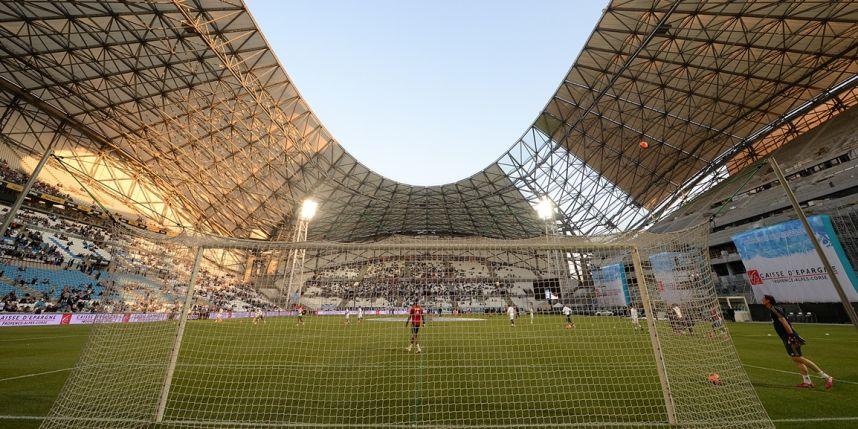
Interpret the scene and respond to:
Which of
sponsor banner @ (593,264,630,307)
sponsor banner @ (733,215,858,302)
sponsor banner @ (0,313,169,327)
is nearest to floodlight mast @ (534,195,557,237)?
sponsor banner @ (733,215,858,302)

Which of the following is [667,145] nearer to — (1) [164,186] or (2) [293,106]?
(2) [293,106]

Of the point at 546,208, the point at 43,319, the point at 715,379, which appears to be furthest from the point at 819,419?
the point at 43,319

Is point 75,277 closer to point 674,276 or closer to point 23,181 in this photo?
point 23,181

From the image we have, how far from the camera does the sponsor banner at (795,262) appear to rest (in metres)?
15.4

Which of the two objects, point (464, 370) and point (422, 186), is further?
point (422, 186)

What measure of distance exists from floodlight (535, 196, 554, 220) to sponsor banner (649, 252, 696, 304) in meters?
26.6

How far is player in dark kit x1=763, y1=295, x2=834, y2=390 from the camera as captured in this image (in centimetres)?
552

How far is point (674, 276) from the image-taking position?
18.8ft

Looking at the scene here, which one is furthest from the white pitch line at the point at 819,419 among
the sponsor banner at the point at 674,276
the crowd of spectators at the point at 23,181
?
the crowd of spectators at the point at 23,181

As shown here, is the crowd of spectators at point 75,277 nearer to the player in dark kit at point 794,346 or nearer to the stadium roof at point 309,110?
the stadium roof at point 309,110

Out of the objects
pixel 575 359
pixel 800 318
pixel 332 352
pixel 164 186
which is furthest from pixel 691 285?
pixel 164 186

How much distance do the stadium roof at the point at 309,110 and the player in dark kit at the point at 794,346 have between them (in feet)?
53.5

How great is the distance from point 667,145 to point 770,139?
323 inches

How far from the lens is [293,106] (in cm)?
2522
